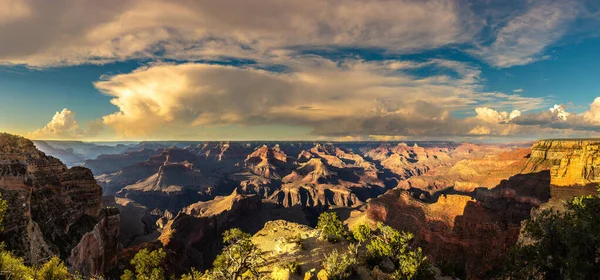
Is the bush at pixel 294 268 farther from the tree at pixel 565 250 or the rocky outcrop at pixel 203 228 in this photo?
the rocky outcrop at pixel 203 228

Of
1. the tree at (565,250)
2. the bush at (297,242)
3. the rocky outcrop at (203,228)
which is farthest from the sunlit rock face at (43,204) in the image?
the tree at (565,250)

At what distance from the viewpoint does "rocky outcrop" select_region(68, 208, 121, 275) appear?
4323 centimetres

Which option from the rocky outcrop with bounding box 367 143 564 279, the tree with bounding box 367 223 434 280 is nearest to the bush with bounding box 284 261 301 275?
the tree with bounding box 367 223 434 280

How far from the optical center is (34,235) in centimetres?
3662

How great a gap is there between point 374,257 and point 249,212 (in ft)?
425

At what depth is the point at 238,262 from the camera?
2742cm

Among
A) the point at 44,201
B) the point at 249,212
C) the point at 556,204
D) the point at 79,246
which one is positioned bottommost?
the point at 249,212

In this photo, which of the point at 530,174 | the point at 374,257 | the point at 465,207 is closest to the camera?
the point at 374,257

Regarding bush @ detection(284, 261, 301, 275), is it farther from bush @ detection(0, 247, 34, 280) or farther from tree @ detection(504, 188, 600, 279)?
bush @ detection(0, 247, 34, 280)

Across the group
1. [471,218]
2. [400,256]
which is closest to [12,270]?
[400,256]

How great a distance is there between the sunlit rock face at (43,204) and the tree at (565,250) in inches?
1825

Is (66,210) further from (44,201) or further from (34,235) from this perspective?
(34,235)

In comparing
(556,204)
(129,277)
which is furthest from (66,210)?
(556,204)

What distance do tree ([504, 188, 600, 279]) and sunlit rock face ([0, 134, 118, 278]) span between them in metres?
46.4
